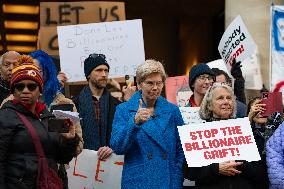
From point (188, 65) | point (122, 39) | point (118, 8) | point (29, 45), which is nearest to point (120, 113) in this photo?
point (122, 39)

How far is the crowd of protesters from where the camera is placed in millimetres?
4688

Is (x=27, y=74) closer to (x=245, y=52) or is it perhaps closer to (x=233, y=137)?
(x=233, y=137)

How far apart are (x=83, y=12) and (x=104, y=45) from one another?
0.92 metres

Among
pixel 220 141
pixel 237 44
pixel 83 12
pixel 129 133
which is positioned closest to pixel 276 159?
pixel 220 141

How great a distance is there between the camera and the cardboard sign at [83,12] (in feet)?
27.4

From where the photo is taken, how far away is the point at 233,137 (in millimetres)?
5352

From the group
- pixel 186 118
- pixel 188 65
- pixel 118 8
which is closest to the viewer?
pixel 186 118

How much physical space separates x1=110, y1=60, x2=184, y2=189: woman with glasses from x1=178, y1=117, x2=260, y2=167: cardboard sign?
15 cm

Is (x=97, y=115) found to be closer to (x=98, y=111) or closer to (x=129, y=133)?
(x=98, y=111)

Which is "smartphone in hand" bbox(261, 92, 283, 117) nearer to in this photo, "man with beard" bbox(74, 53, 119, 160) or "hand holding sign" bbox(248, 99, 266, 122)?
"hand holding sign" bbox(248, 99, 266, 122)

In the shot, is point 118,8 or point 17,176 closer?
point 17,176

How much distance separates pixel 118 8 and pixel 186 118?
2.74 metres

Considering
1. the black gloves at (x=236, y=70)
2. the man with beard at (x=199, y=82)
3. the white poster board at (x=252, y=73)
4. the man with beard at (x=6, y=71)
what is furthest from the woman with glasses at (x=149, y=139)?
the white poster board at (x=252, y=73)

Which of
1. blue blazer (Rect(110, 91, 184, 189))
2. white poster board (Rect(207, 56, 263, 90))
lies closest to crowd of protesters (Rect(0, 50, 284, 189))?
blue blazer (Rect(110, 91, 184, 189))
